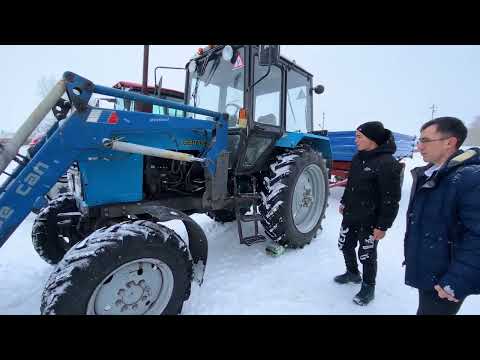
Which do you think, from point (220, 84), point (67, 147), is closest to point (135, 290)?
point (67, 147)

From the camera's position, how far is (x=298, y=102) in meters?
3.88

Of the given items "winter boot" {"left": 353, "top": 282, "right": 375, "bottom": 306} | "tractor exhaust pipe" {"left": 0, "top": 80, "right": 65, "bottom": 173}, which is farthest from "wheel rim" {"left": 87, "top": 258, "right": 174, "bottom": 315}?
"winter boot" {"left": 353, "top": 282, "right": 375, "bottom": 306}

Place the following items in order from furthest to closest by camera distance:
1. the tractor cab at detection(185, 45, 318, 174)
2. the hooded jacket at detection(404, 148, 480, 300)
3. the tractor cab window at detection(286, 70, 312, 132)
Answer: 1. the tractor cab window at detection(286, 70, 312, 132)
2. the tractor cab at detection(185, 45, 318, 174)
3. the hooded jacket at detection(404, 148, 480, 300)

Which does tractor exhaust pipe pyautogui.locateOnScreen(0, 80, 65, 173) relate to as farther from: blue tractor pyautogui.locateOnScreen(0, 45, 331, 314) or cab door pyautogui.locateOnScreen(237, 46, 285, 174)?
cab door pyautogui.locateOnScreen(237, 46, 285, 174)

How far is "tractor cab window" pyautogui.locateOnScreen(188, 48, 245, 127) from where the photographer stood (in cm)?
306

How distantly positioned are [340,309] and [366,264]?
17.8 inches

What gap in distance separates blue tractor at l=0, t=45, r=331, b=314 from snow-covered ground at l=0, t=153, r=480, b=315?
0.95 ft

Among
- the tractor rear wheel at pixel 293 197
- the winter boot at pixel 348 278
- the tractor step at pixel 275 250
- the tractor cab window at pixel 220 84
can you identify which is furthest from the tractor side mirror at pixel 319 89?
the winter boot at pixel 348 278

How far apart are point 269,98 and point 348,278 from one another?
7.45 ft

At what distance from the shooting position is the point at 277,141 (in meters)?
3.45

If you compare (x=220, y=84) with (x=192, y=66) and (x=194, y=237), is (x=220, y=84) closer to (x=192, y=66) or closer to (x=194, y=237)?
(x=192, y=66)

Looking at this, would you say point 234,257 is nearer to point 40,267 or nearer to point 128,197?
point 128,197

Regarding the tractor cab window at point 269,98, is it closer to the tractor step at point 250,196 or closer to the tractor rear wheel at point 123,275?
the tractor step at point 250,196

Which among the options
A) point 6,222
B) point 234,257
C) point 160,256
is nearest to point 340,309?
point 234,257
